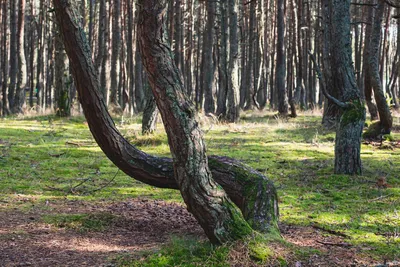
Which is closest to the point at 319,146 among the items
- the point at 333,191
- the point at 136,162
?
the point at 333,191

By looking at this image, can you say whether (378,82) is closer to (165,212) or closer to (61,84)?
(165,212)

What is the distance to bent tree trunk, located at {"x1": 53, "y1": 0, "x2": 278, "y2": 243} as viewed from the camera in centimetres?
463

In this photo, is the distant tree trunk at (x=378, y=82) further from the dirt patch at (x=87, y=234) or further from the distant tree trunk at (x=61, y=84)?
the distant tree trunk at (x=61, y=84)

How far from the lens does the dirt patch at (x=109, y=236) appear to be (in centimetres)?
441

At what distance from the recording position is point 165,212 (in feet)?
20.4

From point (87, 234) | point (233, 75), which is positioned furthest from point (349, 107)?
point (233, 75)

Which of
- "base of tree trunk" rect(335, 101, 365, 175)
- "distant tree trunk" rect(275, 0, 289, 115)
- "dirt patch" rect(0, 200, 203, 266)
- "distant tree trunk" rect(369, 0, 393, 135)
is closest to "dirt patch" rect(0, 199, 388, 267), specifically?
"dirt patch" rect(0, 200, 203, 266)

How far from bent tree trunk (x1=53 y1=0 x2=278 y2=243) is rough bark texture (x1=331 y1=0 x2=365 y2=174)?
323 centimetres

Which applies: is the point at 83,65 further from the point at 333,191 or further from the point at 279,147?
the point at 279,147

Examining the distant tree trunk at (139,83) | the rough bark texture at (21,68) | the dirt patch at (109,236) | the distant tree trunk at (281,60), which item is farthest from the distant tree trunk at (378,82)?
the distant tree trunk at (139,83)

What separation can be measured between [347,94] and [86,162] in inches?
197

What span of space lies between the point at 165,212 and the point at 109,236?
1096mm

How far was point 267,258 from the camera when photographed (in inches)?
161

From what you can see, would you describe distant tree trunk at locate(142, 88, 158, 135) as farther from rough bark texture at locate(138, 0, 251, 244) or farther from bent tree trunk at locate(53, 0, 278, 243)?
rough bark texture at locate(138, 0, 251, 244)
